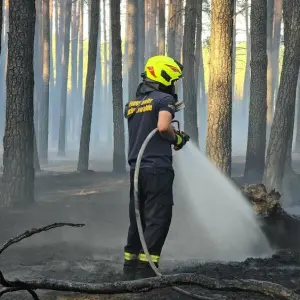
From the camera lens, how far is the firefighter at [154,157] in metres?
4.70

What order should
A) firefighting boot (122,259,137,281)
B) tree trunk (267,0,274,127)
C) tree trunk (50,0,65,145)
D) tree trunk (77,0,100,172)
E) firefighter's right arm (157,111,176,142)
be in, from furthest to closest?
tree trunk (50,0,65,145)
tree trunk (267,0,274,127)
tree trunk (77,0,100,172)
firefighting boot (122,259,137,281)
firefighter's right arm (157,111,176,142)

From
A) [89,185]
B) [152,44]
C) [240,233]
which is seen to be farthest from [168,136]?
[152,44]

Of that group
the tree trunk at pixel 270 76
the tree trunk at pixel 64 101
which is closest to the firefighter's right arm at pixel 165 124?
the tree trunk at pixel 270 76

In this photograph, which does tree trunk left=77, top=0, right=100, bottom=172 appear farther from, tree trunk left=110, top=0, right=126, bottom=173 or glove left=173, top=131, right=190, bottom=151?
glove left=173, top=131, right=190, bottom=151

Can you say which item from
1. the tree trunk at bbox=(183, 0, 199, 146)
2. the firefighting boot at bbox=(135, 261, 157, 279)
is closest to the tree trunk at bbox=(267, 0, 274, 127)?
the tree trunk at bbox=(183, 0, 199, 146)

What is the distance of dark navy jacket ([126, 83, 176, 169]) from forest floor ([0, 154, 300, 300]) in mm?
1138

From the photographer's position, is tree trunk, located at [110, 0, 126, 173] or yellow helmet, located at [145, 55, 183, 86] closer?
yellow helmet, located at [145, 55, 183, 86]

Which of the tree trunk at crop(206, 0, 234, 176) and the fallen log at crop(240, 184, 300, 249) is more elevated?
the tree trunk at crop(206, 0, 234, 176)

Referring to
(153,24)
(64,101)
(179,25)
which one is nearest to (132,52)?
(64,101)

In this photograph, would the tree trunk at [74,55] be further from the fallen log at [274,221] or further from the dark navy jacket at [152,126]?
the dark navy jacket at [152,126]

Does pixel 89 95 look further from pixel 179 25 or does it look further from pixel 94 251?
pixel 179 25

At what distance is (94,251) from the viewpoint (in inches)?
273

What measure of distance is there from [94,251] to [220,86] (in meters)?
3.98

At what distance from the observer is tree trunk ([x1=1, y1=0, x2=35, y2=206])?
9312mm
